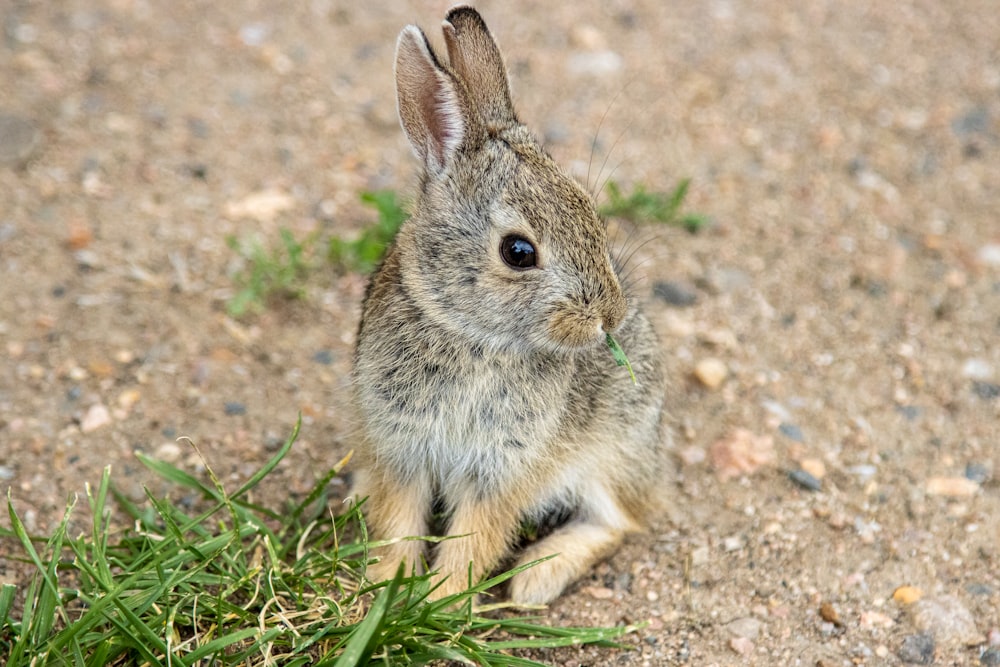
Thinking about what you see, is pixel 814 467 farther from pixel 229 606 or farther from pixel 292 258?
pixel 292 258

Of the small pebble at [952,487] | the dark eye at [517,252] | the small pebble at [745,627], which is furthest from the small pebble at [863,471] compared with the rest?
the dark eye at [517,252]

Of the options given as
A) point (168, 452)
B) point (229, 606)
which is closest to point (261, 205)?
point (168, 452)

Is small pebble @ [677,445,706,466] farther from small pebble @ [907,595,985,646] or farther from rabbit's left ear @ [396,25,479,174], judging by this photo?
rabbit's left ear @ [396,25,479,174]

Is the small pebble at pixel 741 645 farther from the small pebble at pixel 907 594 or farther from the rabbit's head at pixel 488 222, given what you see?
the rabbit's head at pixel 488 222

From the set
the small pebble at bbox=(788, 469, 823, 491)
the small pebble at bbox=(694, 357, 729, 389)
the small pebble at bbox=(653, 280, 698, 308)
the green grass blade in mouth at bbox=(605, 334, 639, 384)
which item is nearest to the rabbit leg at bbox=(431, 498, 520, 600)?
the green grass blade in mouth at bbox=(605, 334, 639, 384)

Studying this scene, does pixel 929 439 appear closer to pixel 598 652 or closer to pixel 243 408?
pixel 598 652

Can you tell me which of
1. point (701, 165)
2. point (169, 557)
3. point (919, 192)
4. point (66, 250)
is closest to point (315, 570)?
point (169, 557)
